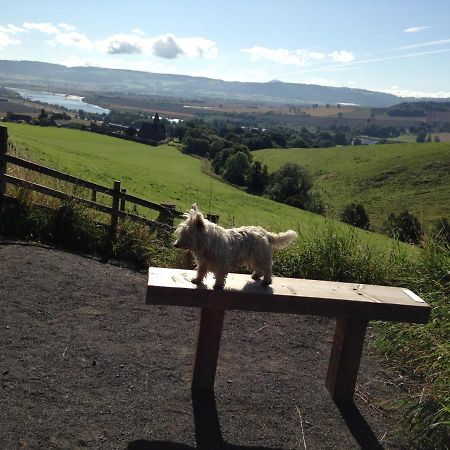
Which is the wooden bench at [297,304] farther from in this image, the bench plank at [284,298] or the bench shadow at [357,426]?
the bench shadow at [357,426]

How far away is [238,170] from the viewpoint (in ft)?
200

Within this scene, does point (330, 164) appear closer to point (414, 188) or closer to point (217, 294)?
point (414, 188)

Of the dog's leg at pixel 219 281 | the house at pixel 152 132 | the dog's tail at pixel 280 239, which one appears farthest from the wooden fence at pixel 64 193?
the house at pixel 152 132

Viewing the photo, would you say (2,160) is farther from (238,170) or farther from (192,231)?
(238,170)

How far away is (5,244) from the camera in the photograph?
8.84 meters

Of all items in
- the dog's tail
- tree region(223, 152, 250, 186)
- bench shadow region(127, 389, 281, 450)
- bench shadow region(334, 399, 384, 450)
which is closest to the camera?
bench shadow region(127, 389, 281, 450)

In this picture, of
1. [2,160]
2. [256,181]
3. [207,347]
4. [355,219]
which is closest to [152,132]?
[256,181]

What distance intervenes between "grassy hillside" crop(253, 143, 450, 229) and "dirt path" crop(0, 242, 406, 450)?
41427 mm

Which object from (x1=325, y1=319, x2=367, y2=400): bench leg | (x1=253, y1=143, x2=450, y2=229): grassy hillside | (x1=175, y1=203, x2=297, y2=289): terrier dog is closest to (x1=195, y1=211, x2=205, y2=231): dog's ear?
(x1=175, y1=203, x2=297, y2=289): terrier dog

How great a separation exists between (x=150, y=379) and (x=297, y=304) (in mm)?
1856

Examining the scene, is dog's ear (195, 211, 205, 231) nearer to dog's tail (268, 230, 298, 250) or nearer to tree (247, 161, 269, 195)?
dog's tail (268, 230, 298, 250)

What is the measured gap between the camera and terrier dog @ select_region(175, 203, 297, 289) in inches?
173

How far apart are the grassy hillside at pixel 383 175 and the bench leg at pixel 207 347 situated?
141 ft

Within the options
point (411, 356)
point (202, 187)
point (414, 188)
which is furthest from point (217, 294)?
point (414, 188)
